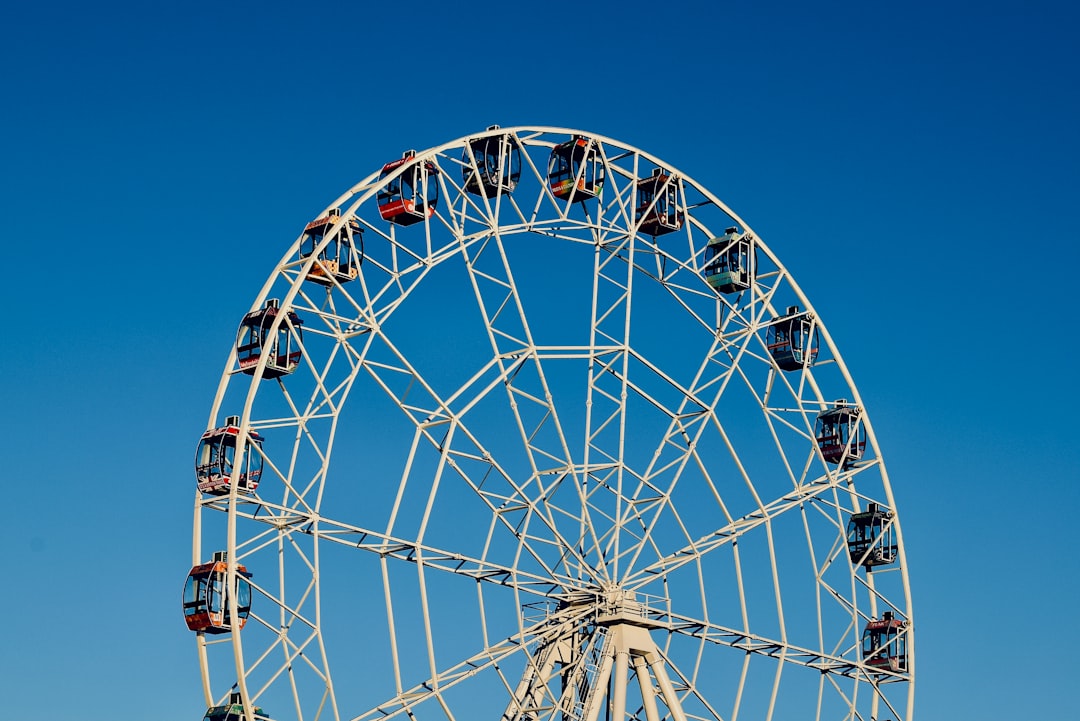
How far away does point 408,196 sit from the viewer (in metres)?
43.9

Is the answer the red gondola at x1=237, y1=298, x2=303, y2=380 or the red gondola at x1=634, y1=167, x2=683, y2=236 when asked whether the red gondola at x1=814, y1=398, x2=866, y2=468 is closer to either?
the red gondola at x1=634, y1=167, x2=683, y2=236

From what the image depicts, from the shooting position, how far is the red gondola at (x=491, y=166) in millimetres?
45469

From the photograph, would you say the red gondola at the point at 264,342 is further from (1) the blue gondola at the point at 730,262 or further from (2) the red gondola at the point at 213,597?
(1) the blue gondola at the point at 730,262

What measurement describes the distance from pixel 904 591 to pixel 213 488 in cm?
1893

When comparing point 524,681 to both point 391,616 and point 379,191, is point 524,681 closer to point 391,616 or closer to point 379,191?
point 391,616

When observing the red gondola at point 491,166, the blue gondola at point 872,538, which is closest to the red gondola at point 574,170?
the red gondola at point 491,166

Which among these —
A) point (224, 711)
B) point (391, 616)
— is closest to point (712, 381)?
point (391, 616)

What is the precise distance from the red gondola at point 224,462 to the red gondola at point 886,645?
1744 cm

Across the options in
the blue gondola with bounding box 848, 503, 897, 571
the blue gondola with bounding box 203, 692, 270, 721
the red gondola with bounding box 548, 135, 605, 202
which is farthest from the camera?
the blue gondola with bounding box 848, 503, 897, 571

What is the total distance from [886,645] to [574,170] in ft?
44.7

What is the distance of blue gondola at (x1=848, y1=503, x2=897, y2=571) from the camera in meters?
50.9

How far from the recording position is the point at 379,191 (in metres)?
43.9

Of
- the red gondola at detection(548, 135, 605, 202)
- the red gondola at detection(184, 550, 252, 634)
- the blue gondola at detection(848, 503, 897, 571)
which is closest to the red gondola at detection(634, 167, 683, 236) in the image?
the red gondola at detection(548, 135, 605, 202)

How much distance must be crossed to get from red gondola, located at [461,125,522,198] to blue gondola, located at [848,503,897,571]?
485 inches
